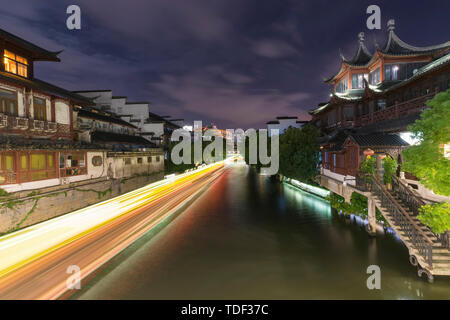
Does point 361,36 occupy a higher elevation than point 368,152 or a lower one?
higher

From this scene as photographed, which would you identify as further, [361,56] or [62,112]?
[361,56]

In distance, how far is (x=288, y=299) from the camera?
9.00 metres

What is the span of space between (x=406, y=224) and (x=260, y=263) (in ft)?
24.3

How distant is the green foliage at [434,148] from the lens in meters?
8.82

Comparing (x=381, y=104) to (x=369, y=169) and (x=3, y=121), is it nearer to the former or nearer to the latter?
(x=369, y=169)

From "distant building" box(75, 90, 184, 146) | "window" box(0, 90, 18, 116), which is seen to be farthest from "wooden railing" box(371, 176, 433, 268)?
"distant building" box(75, 90, 184, 146)

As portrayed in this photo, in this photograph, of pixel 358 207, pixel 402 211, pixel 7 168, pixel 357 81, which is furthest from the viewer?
pixel 357 81

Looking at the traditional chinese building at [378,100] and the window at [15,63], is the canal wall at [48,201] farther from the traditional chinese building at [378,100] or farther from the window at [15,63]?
the traditional chinese building at [378,100]

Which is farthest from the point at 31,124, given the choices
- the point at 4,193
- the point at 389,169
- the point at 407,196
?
the point at 407,196

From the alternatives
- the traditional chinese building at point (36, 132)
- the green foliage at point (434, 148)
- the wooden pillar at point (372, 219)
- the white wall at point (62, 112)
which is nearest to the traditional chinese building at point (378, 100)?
the wooden pillar at point (372, 219)

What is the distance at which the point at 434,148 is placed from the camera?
9281mm
